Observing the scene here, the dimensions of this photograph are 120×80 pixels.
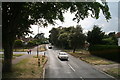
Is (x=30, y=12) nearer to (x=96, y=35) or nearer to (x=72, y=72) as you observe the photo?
(x=72, y=72)

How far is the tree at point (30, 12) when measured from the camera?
12788 mm

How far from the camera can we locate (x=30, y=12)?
16969mm

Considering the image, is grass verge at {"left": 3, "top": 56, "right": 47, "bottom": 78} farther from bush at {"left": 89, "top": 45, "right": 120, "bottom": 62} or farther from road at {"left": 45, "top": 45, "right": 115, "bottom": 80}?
bush at {"left": 89, "top": 45, "right": 120, "bottom": 62}

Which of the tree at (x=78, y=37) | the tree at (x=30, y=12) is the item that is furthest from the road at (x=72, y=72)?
the tree at (x=78, y=37)

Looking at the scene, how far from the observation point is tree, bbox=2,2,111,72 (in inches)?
503

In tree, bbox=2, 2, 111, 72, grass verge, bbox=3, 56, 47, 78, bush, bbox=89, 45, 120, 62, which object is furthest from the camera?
bush, bbox=89, 45, 120, 62

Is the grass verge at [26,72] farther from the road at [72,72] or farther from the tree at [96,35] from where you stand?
the tree at [96,35]


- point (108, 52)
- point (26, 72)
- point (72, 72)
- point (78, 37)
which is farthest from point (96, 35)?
point (26, 72)

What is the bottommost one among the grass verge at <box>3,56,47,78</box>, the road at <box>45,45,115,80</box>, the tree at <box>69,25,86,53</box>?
the road at <box>45,45,115,80</box>

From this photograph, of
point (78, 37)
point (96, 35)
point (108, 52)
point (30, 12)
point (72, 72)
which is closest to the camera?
point (30, 12)

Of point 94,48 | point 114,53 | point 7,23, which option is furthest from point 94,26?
point 7,23

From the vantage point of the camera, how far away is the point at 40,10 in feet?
49.9

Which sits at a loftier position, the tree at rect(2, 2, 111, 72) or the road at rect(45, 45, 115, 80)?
the tree at rect(2, 2, 111, 72)

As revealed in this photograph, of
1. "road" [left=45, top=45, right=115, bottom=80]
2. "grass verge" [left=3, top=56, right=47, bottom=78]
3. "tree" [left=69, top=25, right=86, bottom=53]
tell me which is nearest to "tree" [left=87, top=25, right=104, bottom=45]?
"tree" [left=69, top=25, right=86, bottom=53]
